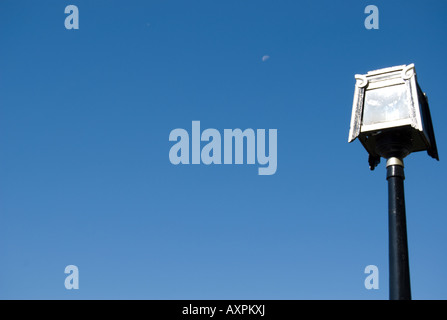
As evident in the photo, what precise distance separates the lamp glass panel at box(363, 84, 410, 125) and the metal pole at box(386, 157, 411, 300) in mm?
511

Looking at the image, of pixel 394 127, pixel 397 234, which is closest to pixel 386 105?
pixel 394 127

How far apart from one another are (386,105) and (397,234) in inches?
62.4

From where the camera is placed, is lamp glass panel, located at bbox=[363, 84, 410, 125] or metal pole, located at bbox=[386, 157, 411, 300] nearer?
metal pole, located at bbox=[386, 157, 411, 300]

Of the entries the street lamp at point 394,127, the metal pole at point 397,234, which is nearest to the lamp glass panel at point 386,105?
the street lamp at point 394,127

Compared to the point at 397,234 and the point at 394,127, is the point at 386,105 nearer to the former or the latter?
the point at 394,127

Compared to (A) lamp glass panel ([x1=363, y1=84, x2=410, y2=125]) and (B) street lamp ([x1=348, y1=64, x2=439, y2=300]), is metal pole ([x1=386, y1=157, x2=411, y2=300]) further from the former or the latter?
(A) lamp glass panel ([x1=363, y1=84, x2=410, y2=125])

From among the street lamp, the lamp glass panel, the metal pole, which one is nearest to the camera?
the metal pole

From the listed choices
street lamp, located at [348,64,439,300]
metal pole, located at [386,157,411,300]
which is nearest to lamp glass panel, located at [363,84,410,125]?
street lamp, located at [348,64,439,300]

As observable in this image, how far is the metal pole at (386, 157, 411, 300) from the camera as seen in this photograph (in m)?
5.09
